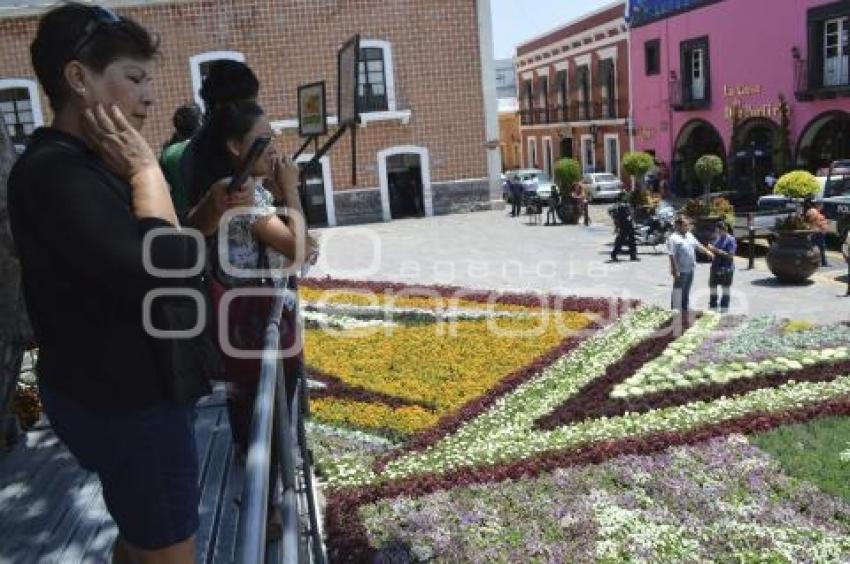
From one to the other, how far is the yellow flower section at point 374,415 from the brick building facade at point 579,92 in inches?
1152

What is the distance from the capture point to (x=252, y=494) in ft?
5.41

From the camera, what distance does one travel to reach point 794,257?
43.1 feet

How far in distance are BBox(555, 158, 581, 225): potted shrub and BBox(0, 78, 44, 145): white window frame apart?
54.2ft

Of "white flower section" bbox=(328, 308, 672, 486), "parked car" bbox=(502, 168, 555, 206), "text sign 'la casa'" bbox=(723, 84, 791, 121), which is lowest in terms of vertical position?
"white flower section" bbox=(328, 308, 672, 486)

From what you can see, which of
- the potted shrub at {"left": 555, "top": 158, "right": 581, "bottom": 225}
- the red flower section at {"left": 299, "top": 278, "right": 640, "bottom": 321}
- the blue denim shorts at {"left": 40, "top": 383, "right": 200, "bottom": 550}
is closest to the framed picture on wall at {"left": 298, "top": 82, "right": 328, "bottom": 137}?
the blue denim shorts at {"left": 40, "top": 383, "right": 200, "bottom": 550}

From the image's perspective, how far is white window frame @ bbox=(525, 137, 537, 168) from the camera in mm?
45562

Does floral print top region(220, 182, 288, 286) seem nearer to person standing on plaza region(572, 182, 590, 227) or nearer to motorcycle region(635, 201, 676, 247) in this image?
motorcycle region(635, 201, 676, 247)

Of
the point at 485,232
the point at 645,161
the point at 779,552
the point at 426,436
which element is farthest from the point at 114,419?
the point at 645,161

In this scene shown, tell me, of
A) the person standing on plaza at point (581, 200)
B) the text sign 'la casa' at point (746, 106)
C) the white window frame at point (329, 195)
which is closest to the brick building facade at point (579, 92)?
the text sign 'la casa' at point (746, 106)

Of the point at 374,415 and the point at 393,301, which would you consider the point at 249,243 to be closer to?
the point at 374,415

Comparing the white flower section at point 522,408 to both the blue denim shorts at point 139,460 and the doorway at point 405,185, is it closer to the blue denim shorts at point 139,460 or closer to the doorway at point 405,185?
the blue denim shorts at point 139,460

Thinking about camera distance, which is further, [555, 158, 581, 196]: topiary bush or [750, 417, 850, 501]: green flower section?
[555, 158, 581, 196]: topiary bush

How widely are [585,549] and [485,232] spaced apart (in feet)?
60.7

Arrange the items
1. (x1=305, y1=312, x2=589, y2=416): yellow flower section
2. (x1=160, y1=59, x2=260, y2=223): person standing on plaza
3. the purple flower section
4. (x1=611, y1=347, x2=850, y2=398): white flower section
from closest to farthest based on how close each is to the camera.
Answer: (x1=160, y1=59, x2=260, y2=223): person standing on plaza < the purple flower section < (x1=611, y1=347, x2=850, y2=398): white flower section < (x1=305, y1=312, x2=589, y2=416): yellow flower section
